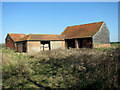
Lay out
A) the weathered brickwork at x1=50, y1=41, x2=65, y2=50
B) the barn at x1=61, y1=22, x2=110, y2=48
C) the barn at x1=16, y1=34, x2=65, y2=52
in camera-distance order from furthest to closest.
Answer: the weathered brickwork at x1=50, y1=41, x2=65, y2=50 → the barn at x1=61, y1=22, x2=110, y2=48 → the barn at x1=16, y1=34, x2=65, y2=52

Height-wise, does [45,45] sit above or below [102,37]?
below

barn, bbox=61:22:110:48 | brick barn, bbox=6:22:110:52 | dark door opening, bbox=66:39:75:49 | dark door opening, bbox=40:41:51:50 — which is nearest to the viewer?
brick barn, bbox=6:22:110:52

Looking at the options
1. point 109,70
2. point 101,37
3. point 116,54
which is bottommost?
point 109,70

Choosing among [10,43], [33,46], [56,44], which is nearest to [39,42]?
[33,46]

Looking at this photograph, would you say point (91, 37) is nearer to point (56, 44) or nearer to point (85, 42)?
point (85, 42)

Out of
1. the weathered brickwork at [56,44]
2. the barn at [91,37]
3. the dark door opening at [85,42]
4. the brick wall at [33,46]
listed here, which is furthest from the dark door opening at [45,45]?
the dark door opening at [85,42]

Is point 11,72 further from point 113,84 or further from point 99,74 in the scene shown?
point 113,84

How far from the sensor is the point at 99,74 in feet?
16.6

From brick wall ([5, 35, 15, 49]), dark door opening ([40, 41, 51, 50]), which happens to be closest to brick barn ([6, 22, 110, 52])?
dark door opening ([40, 41, 51, 50])

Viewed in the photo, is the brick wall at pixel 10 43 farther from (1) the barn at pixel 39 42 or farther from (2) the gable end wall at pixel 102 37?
(2) the gable end wall at pixel 102 37

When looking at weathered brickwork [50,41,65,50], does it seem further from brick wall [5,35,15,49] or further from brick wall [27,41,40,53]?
brick wall [5,35,15,49]

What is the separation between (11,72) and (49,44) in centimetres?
1669

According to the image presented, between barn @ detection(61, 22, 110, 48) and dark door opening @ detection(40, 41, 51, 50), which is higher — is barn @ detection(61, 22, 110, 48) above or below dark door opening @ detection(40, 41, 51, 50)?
above

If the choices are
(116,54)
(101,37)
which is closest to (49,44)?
(101,37)
